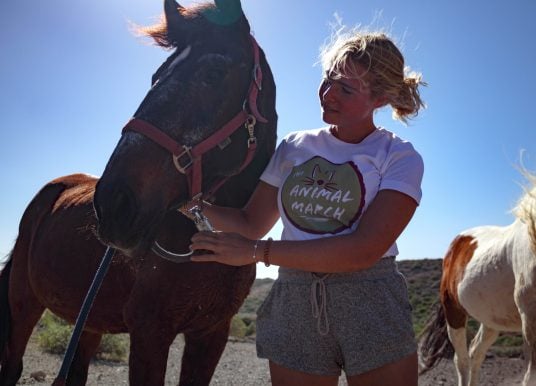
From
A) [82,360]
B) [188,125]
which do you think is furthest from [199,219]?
[82,360]

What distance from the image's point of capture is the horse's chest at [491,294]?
459 cm

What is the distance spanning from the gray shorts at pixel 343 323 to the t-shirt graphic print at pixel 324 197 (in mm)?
197

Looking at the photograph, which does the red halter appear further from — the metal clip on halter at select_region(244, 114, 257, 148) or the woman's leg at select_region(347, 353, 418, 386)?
the woman's leg at select_region(347, 353, 418, 386)

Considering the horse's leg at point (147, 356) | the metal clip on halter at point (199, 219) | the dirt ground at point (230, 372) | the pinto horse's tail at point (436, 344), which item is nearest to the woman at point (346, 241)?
the metal clip on halter at point (199, 219)

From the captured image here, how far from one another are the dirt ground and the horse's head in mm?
4667

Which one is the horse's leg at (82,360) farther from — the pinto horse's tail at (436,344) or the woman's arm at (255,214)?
the pinto horse's tail at (436,344)

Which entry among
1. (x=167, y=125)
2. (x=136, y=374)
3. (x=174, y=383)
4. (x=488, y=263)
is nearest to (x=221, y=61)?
(x=167, y=125)

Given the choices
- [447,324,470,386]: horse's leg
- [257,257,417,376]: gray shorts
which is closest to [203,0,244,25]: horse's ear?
[257,257,417,376]: gray shorts

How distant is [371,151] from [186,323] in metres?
1.07

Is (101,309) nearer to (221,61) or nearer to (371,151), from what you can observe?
(221,61)

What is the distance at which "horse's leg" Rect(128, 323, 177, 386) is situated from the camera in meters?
1.85

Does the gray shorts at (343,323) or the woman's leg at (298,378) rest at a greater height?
the gray shorts at (343,323)

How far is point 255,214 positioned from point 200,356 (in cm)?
79

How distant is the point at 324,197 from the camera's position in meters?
1.68
